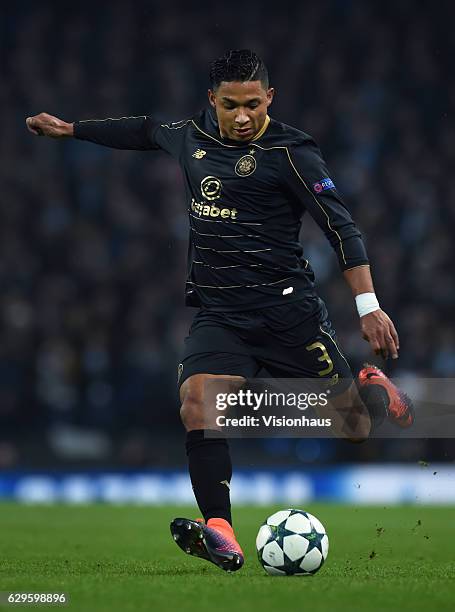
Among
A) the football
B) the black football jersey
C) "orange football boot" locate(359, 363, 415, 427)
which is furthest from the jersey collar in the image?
the football

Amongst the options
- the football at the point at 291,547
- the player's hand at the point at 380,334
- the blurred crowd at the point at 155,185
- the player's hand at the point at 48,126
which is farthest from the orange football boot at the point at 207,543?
the blurred crowd at the point at 155,185

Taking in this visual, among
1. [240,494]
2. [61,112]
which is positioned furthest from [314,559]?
[61,112]

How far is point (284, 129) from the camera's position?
556 centimetres

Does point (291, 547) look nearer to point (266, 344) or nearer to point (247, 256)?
point (266, 344)

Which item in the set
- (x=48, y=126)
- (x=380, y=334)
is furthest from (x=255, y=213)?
(x=48, y=126)

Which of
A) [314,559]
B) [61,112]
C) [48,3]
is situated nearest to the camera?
[314,559]

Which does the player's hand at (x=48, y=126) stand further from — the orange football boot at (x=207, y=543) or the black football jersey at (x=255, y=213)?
the orange football boot at (x=207, y=543)

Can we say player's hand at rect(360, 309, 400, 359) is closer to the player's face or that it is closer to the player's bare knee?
the player's bare knee

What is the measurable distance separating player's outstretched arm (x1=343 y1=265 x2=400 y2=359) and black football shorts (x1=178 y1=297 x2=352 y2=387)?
1.41 ft

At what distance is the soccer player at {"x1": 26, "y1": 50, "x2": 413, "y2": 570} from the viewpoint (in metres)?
5.36

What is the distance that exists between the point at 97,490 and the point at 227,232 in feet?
25.2

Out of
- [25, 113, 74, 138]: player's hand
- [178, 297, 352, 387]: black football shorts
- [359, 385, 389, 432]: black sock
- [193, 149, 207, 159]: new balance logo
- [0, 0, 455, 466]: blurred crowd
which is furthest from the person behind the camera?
[0, 0, 455, 466]: blurred crowd

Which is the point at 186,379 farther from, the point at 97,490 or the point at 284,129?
the point at 97,490

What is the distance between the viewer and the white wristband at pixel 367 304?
515 centimetres
